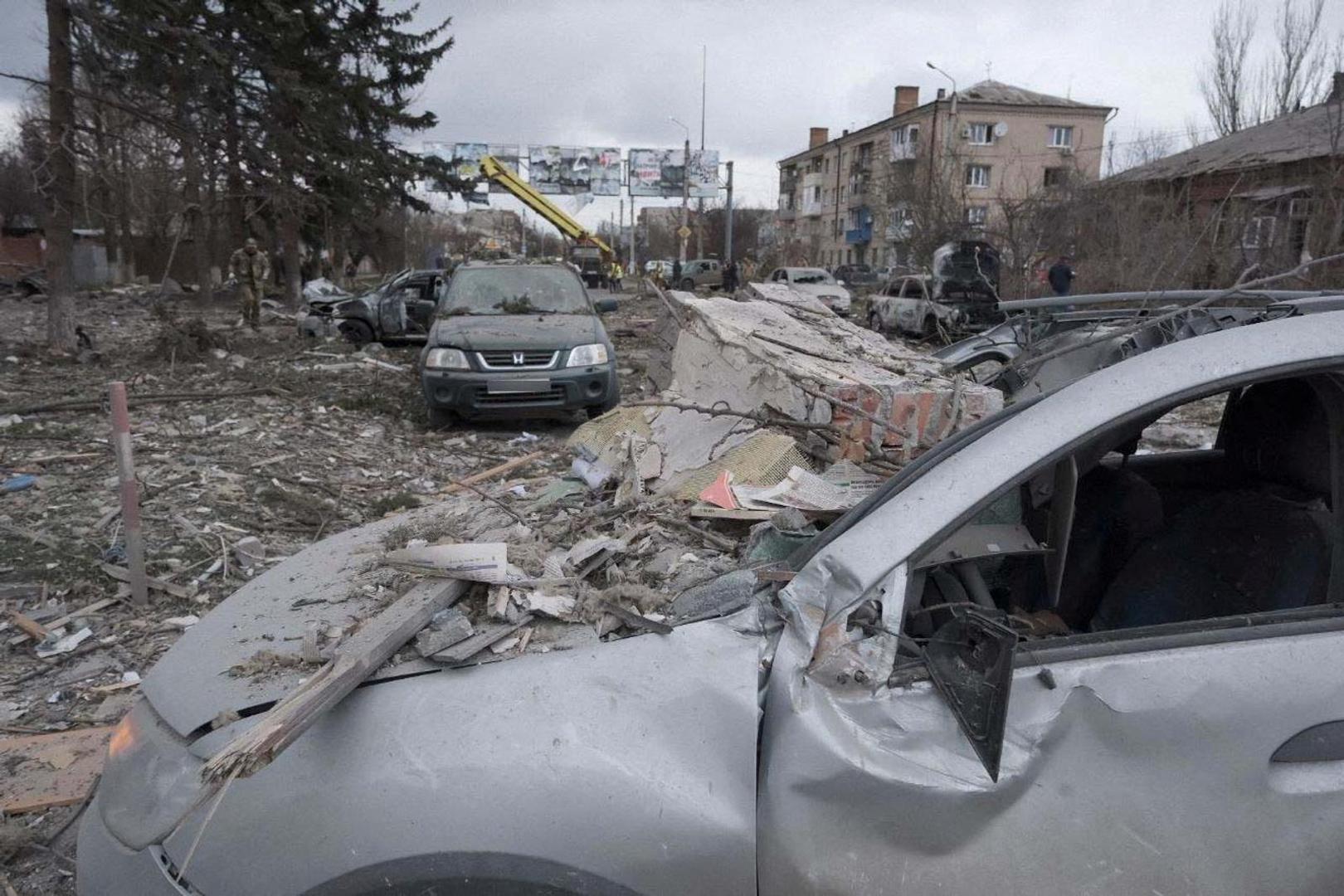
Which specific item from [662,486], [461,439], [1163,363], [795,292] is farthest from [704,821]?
[461,439]

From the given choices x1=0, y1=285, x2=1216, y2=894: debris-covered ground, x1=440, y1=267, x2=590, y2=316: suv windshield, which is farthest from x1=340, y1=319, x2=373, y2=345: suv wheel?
x1=440, y1=267, x2=590, y2=316: suv windshield

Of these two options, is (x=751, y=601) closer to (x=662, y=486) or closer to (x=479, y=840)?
(x=479, y=840)

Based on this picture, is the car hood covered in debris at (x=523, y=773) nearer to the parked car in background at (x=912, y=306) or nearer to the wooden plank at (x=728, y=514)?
the wooden plank at (x=728, y=514)

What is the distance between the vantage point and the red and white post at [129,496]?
4609 mm

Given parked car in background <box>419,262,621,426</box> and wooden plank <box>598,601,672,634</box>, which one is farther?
parked car in background <box>419,262,621,426</box>

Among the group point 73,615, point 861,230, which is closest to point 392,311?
point 73,615

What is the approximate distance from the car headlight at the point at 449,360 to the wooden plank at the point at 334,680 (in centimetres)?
706

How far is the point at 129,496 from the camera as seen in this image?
15.3ft

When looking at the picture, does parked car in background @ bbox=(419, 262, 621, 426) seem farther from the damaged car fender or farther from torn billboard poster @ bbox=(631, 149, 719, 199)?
torn billboard poster @ bbox=(631, 149, 719, 199)

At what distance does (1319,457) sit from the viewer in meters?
2.31

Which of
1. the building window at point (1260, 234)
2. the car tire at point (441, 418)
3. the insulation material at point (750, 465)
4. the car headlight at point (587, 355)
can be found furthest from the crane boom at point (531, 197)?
the insulation material at point (750, 465)

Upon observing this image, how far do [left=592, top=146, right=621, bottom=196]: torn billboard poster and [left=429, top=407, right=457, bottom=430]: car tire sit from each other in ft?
151

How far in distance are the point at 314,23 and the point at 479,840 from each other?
23.3 meters

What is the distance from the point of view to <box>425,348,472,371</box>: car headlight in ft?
29.0
